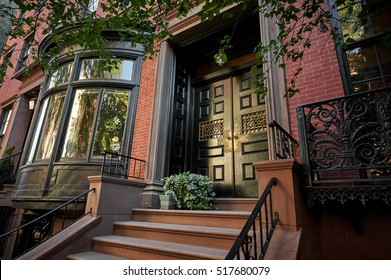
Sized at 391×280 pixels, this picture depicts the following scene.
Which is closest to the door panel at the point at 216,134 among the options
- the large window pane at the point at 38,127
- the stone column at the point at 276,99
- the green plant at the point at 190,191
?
the green plant at the point at 190,191

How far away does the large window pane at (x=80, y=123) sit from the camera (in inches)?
216

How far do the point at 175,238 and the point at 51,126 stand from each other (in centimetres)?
480

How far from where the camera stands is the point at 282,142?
309cm

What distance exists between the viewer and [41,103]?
22.6 feet

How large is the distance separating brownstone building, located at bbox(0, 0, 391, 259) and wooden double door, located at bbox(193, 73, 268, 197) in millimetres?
25

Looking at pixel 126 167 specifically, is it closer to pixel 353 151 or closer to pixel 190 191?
pixel 190 191

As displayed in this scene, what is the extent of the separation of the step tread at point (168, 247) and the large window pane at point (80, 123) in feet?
8.55

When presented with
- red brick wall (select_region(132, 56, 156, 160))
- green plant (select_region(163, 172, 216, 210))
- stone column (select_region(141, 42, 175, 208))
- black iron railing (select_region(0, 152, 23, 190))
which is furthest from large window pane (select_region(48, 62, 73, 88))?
green plant (select_region(163, 172, 216, 210))

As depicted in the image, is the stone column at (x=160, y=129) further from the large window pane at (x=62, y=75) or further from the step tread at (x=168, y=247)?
the large window pane at (x=62, y=75)

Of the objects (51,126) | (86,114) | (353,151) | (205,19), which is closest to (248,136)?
(205,19)

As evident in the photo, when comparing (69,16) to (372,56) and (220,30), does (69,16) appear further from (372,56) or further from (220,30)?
(372,56)

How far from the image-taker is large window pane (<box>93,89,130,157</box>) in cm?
554
